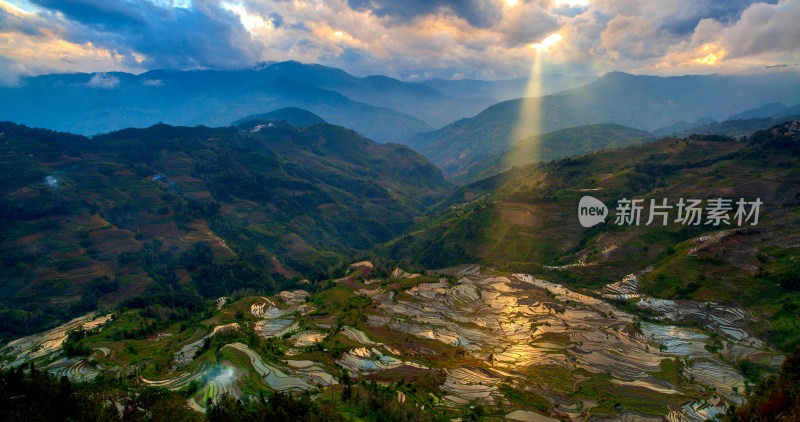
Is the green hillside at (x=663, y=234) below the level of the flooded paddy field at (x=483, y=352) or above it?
above

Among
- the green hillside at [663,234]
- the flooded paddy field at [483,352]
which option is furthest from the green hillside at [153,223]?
the green hillside at [663,234]

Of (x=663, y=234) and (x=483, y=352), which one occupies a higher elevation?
(x=663, y=234)

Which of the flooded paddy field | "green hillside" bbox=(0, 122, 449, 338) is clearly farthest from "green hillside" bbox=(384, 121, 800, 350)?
"green hillside" bbox=(0, 122, 449, 338)

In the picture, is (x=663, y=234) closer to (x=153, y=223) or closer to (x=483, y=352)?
(x=483, y=352)

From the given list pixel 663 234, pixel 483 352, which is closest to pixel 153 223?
pixel 483 352

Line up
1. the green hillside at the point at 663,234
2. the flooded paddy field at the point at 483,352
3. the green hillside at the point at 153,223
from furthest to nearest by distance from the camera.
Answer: the green hillside at the point at 153,223
the green hillside at the point at 663,234
the flooded paddy field at the point at 483,352

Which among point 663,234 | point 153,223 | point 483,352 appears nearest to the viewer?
point 483,352

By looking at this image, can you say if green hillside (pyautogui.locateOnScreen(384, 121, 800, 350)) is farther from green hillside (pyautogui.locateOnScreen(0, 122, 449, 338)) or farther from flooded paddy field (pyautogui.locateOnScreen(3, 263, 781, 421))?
green hillside (pyautogui.locateOnScreen(0, 122, 449, 338))

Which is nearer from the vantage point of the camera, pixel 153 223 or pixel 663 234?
pixel 663 234

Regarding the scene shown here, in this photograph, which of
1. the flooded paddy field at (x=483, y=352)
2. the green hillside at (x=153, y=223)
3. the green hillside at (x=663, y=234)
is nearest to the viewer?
the flooded paddy field at (x=483, y=352)

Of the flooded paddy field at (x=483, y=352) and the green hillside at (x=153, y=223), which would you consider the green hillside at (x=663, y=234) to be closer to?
the flooded paddy field at (x=483, y=352)
